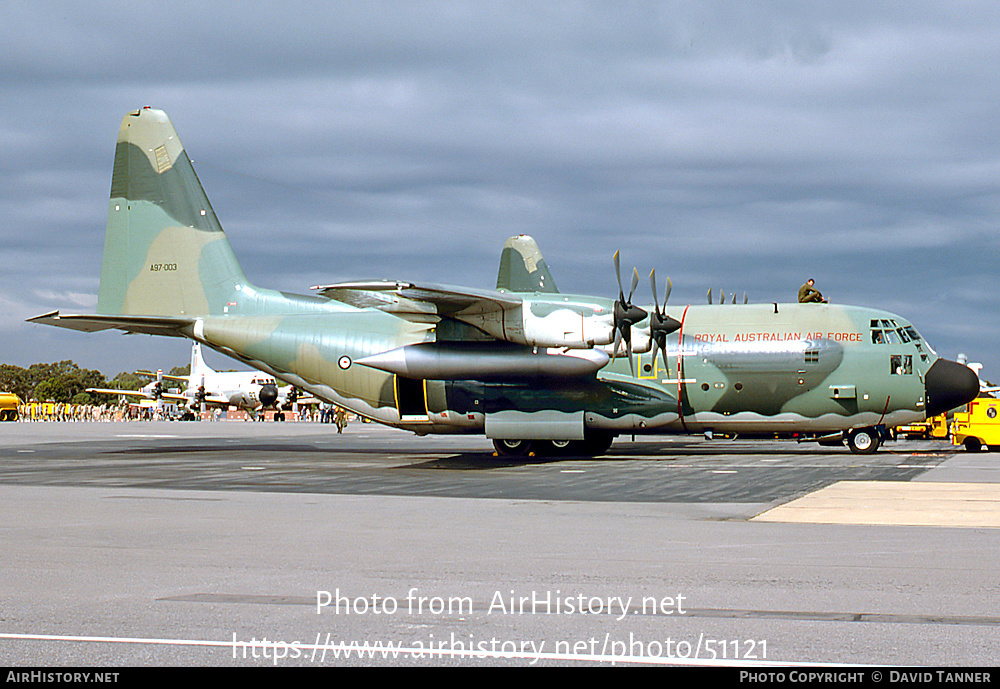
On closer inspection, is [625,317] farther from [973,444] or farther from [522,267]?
[522,267]

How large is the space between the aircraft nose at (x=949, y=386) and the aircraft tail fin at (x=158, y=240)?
23.3 meters

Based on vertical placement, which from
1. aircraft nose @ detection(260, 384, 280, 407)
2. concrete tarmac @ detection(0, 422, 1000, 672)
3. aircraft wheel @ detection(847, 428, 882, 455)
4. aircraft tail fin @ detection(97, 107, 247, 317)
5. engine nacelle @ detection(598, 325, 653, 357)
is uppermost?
aircraft tail fin @ detection(97, 107, 247, 317)

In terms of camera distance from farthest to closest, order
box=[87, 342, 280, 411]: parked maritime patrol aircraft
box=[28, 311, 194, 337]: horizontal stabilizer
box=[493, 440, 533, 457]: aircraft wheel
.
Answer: box=[87, 342, 280, 411]: parked maritime patrol aircraft → box=[493, 440, 533, 457]: aircraft wheel → box=[28, 311, 194, 337]: horizontal stabilizer

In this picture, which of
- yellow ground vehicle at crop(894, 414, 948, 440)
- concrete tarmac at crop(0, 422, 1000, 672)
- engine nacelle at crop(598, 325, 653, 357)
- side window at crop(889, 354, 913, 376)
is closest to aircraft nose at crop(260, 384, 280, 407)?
yellow ground vehicle at crop(894, 414, 948, 440)

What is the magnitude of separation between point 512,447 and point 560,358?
4246 mm

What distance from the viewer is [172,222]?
34.7 m

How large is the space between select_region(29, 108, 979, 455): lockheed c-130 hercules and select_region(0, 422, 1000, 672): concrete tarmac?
8.83 m

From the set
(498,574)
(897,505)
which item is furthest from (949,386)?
(498,574)

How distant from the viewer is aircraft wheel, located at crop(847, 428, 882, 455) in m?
31.1

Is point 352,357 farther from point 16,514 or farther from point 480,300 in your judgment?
point 16,514

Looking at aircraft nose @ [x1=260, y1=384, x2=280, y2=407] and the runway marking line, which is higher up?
aircraft nose @ [x1=260, y1=384, x2=280, y2=407]

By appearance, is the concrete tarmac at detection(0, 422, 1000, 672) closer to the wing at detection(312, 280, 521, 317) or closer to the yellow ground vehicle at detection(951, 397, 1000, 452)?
the wing at detection(312, 280, 521, 317)

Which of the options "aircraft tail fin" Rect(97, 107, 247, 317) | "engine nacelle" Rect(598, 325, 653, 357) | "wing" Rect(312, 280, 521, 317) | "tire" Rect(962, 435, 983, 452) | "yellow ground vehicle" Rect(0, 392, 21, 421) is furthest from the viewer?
"yellow ground vehicle" Rect(0, 392, 21, 421)

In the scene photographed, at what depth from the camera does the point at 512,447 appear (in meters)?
31.8
